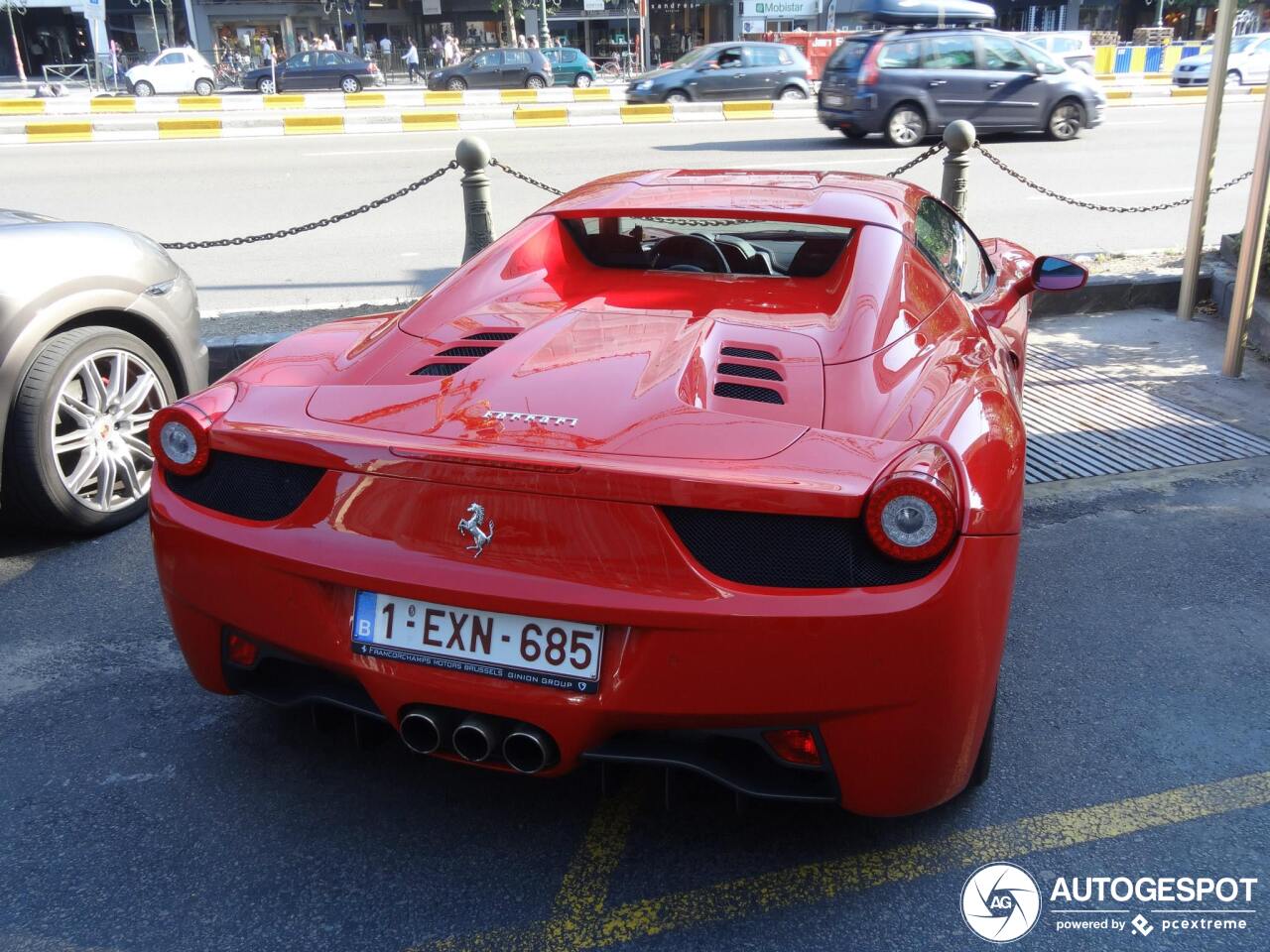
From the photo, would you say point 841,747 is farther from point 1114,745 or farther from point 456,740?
point 1114,745

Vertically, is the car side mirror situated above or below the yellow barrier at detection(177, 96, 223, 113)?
below

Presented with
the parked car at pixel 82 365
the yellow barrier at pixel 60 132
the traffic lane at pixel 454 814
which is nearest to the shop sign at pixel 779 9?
the yellow barrier at pixel 60 132

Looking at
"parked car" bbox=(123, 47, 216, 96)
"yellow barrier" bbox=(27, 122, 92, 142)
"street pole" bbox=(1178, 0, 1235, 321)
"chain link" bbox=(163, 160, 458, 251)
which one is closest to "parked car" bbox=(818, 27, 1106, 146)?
"street pole" bbox=(1178, 0, 1235, 321)

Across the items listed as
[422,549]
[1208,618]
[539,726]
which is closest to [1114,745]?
[1208,618]

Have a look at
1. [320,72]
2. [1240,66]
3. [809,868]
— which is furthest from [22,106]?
[1240,66]

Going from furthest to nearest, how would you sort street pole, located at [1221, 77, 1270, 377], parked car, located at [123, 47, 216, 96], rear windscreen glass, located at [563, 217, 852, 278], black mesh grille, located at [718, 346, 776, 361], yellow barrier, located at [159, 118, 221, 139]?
parked car, located at [123, 47, 216, 96] → yellow barrier, located at [159, 118, 221, 139] → street pole, located at [1221, 77, 1270, 377] → rear windscreen glass, located at [563, 217, 852, 278] → black mesh grille, located at [718, 346, 776, 361]

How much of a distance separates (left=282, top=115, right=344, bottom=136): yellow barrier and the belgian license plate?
18.0m

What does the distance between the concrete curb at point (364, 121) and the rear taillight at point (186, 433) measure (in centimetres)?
1723

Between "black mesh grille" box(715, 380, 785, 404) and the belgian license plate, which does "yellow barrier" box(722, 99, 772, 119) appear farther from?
the belgian license plate

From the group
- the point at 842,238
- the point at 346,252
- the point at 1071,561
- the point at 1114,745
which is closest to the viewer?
the point at 1114,745

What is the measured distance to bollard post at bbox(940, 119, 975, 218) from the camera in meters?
7.26

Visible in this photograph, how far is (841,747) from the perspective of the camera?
212 centimetres

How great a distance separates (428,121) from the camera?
18.9 metres

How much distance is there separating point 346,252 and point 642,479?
789cm
